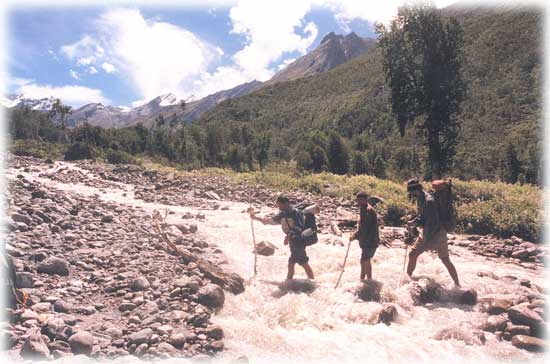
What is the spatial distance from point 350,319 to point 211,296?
98.8 inches

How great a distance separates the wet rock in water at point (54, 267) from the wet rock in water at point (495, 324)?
7253 mm

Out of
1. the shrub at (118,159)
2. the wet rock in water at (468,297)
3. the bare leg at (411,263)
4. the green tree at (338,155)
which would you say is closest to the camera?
the wet rock in water at (468,297)

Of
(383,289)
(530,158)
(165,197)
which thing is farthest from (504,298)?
(530,158)

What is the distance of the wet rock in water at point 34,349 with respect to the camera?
457 centimetres

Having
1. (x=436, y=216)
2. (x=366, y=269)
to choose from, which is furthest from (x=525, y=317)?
(x=366, y=269)

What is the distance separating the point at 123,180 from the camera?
28.6m

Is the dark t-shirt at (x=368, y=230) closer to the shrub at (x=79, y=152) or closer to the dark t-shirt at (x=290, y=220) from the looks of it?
the dark t-shirt at (x=290, y=220)

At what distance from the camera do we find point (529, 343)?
573 centimetres

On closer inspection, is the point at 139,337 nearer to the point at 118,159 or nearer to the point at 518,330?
the point at 518,330

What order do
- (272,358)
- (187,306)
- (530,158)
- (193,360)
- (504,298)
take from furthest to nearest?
1. (530,158)
2. (504,298)
3. (187,306)
4. (272,358)
5. (193,360)

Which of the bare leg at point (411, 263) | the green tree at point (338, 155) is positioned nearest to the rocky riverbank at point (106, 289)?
the bare leg at point (411, 263)

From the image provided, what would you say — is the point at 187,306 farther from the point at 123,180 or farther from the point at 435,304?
the point at 123,180

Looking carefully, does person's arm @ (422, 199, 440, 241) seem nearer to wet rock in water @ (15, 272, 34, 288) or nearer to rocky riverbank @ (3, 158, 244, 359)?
rocky riverbank @ (3, 158, 244, 359)

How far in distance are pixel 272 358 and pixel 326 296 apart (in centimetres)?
244
